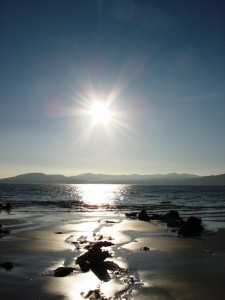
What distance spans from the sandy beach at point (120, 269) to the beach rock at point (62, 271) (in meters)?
0.10

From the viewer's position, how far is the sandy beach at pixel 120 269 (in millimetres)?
11498

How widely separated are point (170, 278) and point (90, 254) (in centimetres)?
391

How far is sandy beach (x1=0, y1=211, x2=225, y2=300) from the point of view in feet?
37.7

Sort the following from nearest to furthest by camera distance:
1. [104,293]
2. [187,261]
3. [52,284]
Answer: [104,293] < [52,284] < [187,261]

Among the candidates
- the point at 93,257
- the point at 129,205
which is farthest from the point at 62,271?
the point at 129,205

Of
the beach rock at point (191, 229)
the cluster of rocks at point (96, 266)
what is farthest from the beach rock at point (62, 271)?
the beach rock at point (191, 229)

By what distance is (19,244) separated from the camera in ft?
68.1

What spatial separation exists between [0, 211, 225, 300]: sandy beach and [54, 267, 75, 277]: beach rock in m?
0.10

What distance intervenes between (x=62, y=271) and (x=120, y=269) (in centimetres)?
247

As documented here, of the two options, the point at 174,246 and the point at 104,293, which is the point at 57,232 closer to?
the point at 174,246

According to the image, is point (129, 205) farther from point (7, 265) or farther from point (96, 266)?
point (7, 265)

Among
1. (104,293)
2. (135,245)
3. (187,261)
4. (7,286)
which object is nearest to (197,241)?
(135,245)

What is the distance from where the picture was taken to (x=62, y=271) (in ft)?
44.7

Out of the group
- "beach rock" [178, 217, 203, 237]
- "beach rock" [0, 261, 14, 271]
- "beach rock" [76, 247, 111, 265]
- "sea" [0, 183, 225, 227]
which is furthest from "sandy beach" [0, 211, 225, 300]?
"sea" [0, 183, 225, 227]
